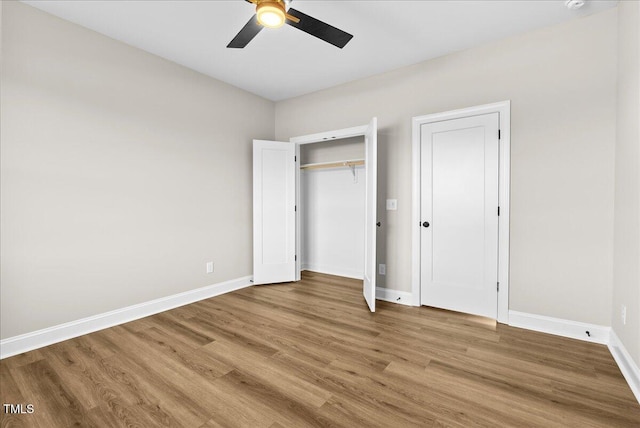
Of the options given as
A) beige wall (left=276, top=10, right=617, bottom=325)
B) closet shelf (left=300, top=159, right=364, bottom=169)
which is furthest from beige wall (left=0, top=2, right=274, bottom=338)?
beige wall (left=276, top=10, right=617, bottom=325)

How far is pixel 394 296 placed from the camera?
3.57 meters

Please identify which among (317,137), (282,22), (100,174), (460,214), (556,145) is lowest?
(460,214)

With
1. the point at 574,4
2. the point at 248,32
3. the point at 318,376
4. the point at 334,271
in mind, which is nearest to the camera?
the point at 318,376

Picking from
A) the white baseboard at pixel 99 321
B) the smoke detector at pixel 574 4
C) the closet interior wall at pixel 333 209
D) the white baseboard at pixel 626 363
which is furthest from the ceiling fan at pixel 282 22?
the white baseboard at pixel 626 363

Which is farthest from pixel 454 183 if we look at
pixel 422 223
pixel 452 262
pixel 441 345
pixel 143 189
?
pixel 143 189

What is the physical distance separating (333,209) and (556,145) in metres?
3.03

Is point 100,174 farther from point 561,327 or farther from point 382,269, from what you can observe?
point 561,327

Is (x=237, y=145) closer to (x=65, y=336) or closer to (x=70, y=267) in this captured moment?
(x=70, y=267)

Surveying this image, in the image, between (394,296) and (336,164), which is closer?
(394,296)

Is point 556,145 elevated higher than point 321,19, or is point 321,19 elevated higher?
point 321,19

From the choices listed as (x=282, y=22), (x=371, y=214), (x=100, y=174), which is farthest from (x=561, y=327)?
(x=100, y=174)

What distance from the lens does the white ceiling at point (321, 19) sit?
2.39m

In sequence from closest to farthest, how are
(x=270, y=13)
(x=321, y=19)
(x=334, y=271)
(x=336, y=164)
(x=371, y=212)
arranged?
(x=270, y=13)
(x=321, y=19)
(x=371, y=212)
(x=336, y=164)
(x=334, y=271)

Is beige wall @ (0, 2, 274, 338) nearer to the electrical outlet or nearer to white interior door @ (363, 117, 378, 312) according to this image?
white interior door @ (363, 117, 378, 312)
